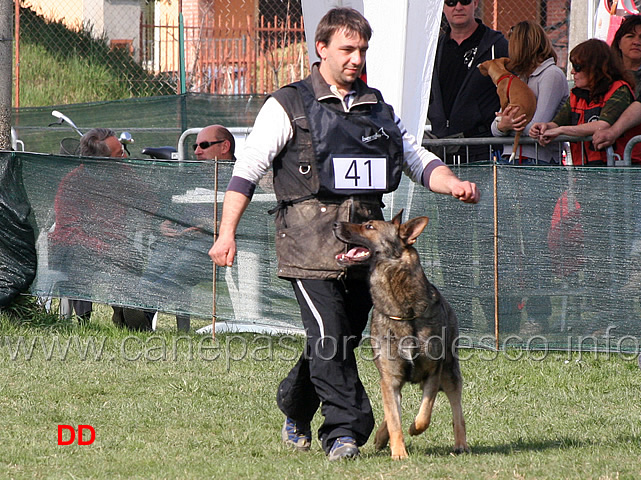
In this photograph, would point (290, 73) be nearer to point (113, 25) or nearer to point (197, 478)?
point (113, 25)

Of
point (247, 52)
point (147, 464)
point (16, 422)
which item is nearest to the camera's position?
point (147, 464)

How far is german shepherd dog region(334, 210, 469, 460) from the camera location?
438 cm

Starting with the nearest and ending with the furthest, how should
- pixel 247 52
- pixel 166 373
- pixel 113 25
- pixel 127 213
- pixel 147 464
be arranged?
pixel 147 464
pixel 166 373
pixel 127 213
pixel 247 52
pixel 113 25

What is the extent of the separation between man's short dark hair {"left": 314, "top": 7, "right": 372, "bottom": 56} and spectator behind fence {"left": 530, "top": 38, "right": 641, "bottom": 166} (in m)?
3.21

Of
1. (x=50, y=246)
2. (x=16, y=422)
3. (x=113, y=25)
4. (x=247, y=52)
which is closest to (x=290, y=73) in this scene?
(x=247, y=52)

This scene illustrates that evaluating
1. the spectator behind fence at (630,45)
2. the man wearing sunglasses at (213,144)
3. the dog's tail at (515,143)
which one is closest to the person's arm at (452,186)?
the dog's tail at (515,143)

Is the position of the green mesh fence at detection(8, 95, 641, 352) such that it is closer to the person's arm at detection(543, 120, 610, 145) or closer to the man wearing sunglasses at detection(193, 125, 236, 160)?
the person's arm at detection(543, 120, 610, 145)

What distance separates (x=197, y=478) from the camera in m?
4.05

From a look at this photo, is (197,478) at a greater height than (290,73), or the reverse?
(290,73)

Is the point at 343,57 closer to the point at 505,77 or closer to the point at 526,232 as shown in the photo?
the point at 526,232

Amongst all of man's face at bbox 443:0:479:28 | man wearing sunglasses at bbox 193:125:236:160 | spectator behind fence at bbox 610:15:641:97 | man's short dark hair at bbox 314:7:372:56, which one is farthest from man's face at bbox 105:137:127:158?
man's short dark hair at bbox 314:7:372:56

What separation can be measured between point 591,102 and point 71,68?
14927mm

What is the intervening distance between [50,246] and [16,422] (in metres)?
3.17

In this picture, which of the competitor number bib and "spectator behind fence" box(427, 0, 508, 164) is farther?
"spectator behind fence" box(427, 0, 508, 164)
